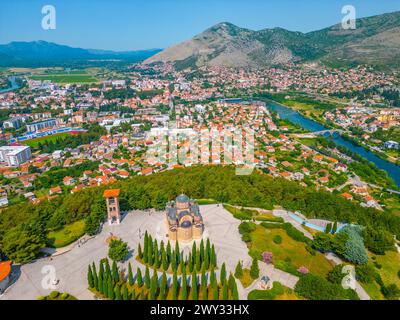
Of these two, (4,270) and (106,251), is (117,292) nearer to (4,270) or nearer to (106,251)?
(106,251)

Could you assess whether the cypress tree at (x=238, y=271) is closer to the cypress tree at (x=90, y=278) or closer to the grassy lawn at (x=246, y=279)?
the grassy lawn at (x=246, y=279)

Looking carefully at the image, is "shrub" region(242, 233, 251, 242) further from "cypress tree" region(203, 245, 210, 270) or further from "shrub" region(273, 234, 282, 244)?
"cypress tree" region(203, 245, 210, 270)

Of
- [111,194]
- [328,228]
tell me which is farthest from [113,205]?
[328,228]

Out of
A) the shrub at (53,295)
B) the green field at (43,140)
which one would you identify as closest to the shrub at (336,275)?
the shrub at (53,295)

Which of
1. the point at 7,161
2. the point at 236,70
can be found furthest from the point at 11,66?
the point at 7,161

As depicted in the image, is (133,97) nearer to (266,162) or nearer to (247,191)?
(266,162)

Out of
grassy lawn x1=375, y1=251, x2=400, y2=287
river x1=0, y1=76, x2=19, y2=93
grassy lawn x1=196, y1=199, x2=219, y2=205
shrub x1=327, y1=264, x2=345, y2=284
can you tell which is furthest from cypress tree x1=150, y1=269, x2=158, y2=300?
river x1=0, y1=76, x2=19, y2=93
